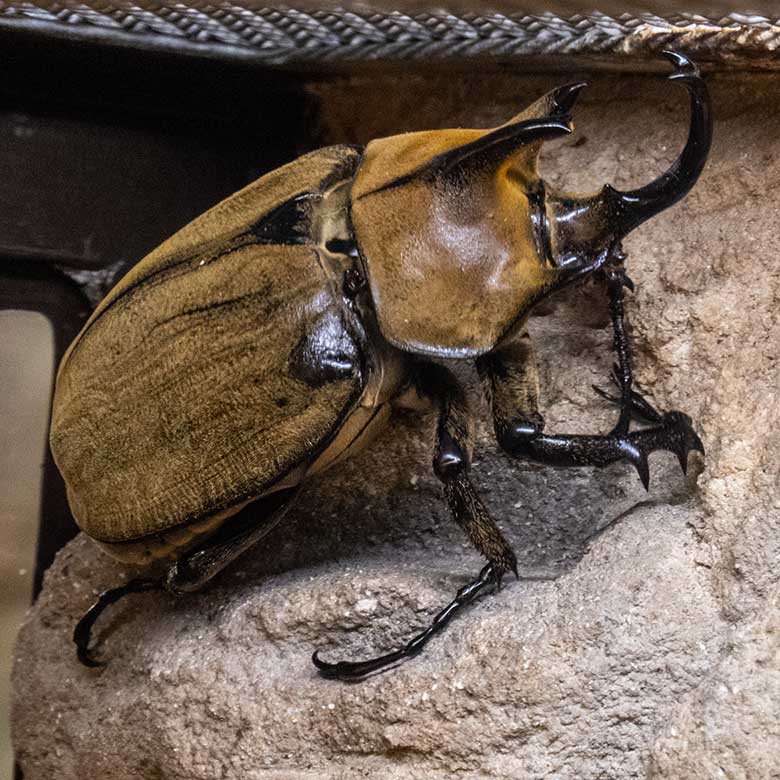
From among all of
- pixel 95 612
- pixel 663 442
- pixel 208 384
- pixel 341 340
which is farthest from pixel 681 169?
pixel 95 612

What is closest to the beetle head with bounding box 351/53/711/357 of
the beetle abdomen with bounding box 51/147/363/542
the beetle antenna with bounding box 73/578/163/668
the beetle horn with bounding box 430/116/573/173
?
the beetle horn with bounding box 430/116/573/173

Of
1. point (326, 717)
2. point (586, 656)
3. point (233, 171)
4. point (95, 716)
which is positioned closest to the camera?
→ point (586, 656)

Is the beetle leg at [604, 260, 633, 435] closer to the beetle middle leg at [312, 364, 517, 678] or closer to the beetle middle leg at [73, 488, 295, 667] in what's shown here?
the beetle middle leg at [312, 364, 517, 678]

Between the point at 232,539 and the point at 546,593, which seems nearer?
the point at 546,593

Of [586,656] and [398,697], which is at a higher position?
[586,656]

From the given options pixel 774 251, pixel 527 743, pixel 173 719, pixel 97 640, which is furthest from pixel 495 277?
pixel 97 640

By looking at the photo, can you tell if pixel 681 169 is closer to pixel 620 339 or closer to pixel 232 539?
pixel 620 339

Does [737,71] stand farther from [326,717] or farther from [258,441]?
[326,717]
